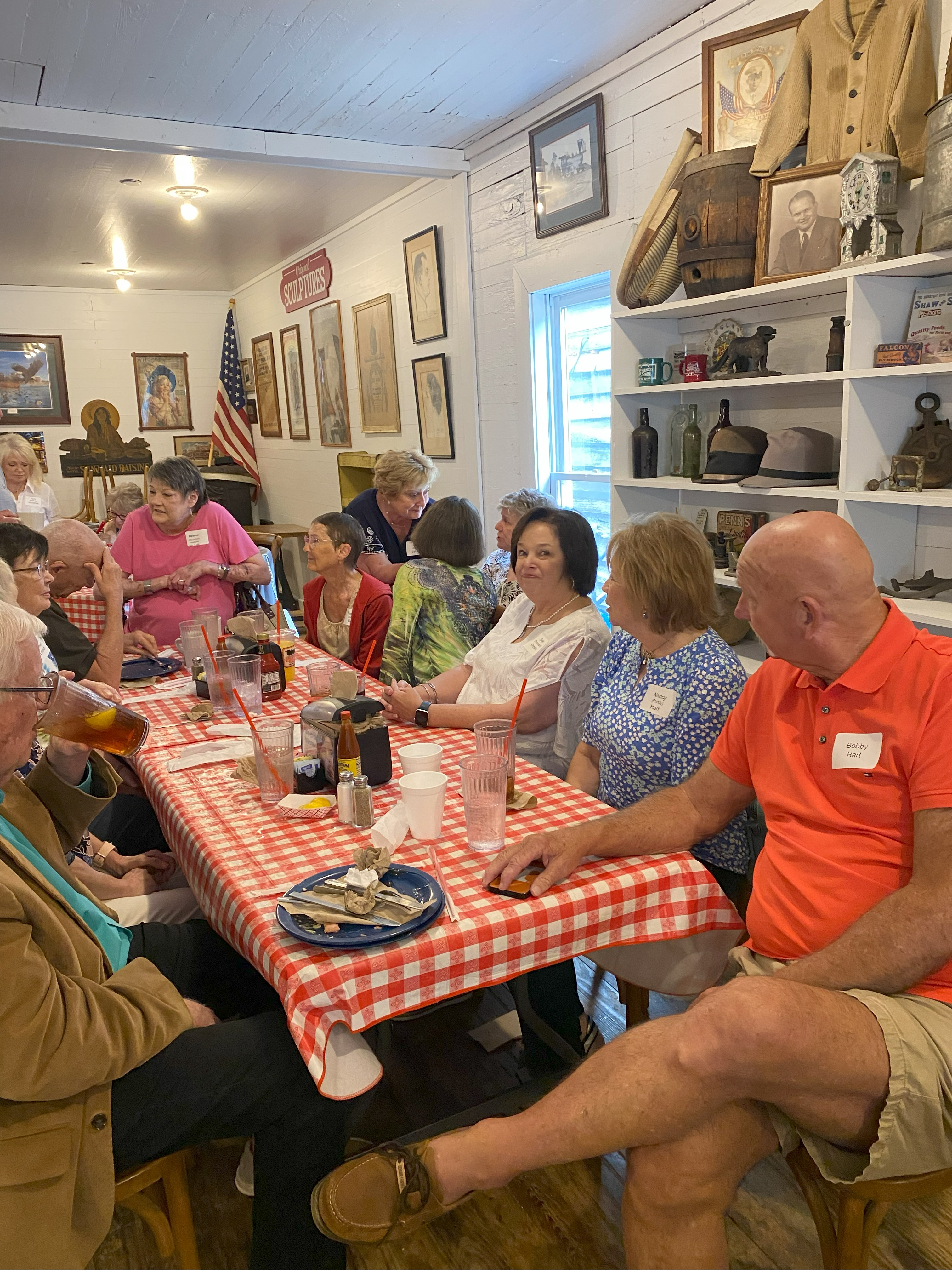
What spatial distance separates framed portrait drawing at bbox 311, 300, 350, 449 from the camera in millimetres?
6789

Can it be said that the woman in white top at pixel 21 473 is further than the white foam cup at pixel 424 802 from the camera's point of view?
Yes

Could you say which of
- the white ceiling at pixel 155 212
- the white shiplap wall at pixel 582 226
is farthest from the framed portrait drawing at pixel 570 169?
the white ceiling at pixel 155 212

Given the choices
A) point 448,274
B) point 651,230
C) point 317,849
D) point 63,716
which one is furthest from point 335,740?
point 448,274

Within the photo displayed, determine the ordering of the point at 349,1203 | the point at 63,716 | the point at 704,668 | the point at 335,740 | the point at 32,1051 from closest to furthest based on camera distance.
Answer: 1. the point at 32,1051
2. the point at 349,1203
3. the point at 63,716
4. the point at 335,740
5. the point at 704,668

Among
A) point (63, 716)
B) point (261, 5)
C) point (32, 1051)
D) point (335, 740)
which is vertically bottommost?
point (32, 1051)

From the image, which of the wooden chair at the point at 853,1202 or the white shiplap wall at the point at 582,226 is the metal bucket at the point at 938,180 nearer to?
the white shiplap wall at the point at 582,226

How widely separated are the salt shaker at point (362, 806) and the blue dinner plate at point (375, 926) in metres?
0.21

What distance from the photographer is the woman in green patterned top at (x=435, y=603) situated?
302 cm

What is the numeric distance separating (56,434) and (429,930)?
349 inches

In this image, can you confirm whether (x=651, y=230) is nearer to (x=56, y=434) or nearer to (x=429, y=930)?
(x=429, y=930)

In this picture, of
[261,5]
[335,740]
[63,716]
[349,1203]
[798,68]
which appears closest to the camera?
[349,1203]

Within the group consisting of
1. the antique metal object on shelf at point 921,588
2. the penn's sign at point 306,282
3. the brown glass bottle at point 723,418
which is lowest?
the antique metal object on shelf at point 921,588

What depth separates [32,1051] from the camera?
1168mm

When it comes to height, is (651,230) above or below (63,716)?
above
